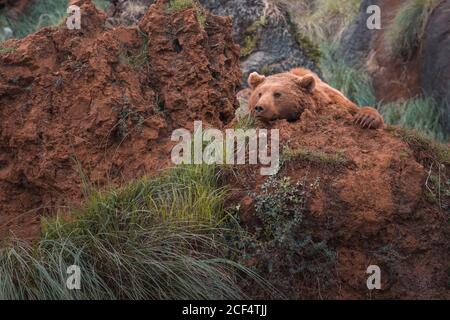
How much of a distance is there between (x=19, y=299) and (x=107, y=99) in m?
1.94

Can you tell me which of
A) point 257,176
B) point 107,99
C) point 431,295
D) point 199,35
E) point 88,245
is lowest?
point 431,295

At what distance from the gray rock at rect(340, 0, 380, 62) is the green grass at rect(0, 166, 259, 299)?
299 inches

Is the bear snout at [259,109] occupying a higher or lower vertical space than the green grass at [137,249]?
higher

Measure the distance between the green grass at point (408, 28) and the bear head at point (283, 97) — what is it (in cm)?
504

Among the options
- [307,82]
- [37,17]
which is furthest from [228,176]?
[37,17]

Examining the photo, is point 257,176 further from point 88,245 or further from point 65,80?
point 65,80

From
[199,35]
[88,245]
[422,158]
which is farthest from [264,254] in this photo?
[199,35]

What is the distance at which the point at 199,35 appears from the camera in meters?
7.69

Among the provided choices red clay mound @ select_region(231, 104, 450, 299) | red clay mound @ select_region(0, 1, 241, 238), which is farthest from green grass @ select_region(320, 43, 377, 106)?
red clay mound @ select_region(231, 104, 450, 299)

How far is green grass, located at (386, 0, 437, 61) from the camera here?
1258 cm

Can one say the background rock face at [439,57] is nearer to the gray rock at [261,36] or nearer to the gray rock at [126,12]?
the gray rock at [261,36]

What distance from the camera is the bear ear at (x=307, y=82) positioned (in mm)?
7902

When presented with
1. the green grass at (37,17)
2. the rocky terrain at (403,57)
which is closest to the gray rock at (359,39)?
the rocky terrain at (403,57)

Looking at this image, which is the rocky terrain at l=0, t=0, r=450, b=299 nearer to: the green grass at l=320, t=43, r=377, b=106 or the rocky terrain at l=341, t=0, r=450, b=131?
the rocky terrain at l=341, t=0, r=450, b=131
